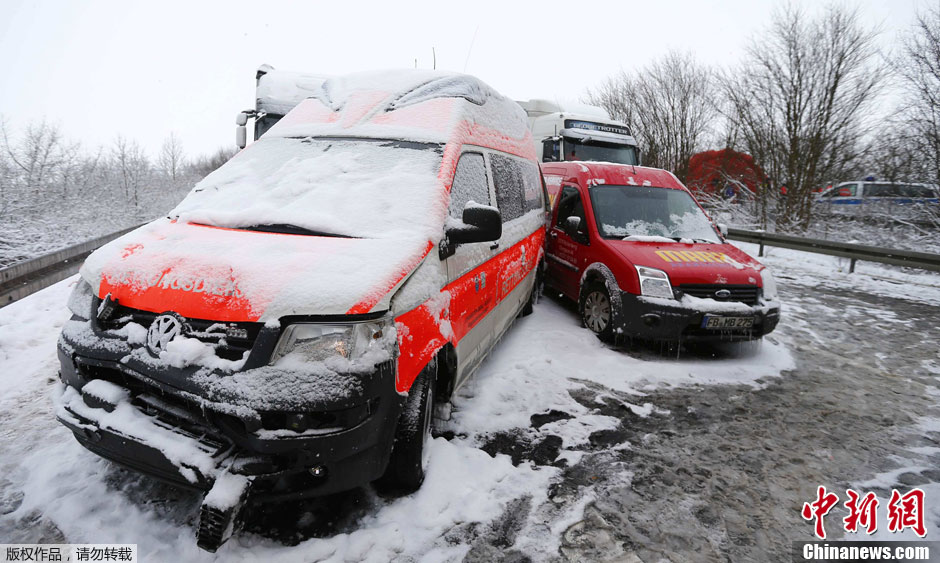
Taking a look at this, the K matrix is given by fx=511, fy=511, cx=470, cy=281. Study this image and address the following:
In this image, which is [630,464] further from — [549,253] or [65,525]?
[549,253]

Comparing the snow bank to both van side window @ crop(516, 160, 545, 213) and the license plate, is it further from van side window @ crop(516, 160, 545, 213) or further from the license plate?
van side window @ crop(516, 160, 545, 213)

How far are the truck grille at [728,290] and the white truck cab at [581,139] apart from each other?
717 cm

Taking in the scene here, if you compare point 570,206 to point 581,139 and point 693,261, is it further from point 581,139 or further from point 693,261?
point 581,139

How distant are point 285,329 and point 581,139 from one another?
36.6 ft

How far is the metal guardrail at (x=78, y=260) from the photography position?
15.1 feet

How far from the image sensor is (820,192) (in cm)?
1430

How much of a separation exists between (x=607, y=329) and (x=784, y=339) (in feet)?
8.16

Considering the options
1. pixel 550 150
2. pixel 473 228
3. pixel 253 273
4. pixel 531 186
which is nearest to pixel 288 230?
pixel 253 273

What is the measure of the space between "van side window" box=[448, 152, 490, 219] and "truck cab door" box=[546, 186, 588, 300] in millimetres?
2798

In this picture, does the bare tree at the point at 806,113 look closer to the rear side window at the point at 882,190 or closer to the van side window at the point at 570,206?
the rear side window at the point at 882,190

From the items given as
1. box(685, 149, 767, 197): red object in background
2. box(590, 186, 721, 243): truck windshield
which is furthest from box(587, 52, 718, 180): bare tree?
box(590, 186, 721, 243): truck windshield

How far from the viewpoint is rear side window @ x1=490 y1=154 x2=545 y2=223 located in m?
4.26

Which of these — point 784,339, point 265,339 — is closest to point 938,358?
point 784,339

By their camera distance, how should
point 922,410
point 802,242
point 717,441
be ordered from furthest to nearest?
point 802,242
point 922,410
point 717,441
